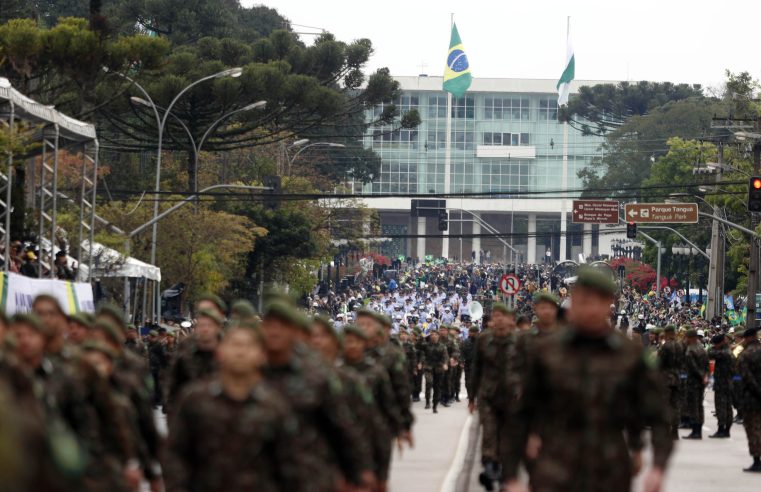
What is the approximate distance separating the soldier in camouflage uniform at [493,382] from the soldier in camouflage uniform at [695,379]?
7.53 m

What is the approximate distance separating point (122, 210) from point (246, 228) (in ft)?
30.4

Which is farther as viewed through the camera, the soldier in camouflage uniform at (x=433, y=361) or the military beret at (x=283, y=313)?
the soldier in camouflage uniform at (x=433, y=361)

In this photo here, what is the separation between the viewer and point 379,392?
12648mm

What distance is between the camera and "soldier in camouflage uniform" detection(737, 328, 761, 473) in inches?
686

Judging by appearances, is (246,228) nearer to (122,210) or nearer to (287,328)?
(122,210)

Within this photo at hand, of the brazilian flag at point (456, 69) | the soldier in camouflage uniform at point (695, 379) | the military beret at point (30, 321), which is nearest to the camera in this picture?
the military beret at point (30, 321)

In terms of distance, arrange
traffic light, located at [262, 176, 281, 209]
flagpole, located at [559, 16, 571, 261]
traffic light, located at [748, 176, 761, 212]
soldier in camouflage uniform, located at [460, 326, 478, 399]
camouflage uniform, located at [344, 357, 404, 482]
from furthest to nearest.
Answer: flagpole, located at [559, 16, 571, 261]
traffic light, located at [262, 176, 281, 209]
traffic light, located at [748, 176, 761, 212]
soldier in camouflage uniform, located at [460, 326, 478, 399]
camouflage uniform, located at [344, 357, 404, 482]

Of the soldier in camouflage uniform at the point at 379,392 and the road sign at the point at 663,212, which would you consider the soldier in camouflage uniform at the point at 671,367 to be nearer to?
the soldier in camouflage uniform at the point at 379,392

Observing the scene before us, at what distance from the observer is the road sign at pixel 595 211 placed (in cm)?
7869

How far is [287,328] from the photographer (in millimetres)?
7637

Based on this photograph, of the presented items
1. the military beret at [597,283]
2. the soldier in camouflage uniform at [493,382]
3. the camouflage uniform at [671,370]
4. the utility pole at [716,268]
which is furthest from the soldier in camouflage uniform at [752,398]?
the utility pole at [716,268]

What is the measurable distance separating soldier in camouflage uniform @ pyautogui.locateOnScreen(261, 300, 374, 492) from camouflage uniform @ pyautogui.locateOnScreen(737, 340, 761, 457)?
33.8 ft

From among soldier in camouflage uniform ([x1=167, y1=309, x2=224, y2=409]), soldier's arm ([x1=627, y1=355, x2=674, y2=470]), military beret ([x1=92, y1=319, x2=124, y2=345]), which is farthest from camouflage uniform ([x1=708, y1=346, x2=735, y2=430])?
soldier's arm ([x1=627, y1=355, x2=674, y2=470])

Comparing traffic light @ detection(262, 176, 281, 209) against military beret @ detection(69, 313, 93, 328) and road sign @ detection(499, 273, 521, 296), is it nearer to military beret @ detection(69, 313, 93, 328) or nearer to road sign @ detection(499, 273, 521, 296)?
road sign @ detection(499, 273, 521, 296)
